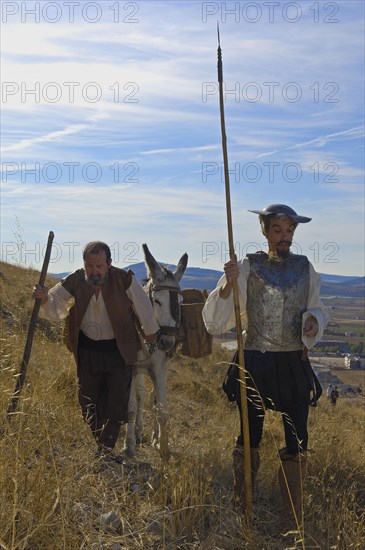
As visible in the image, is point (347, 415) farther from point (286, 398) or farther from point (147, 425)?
point (286, 398)

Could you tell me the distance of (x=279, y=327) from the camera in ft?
16.1

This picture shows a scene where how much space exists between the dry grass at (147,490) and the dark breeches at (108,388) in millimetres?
185

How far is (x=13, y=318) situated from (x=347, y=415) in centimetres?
633

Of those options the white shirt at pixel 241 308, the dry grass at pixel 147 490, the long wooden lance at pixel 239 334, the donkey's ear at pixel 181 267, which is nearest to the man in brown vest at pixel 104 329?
the dry grass at pixel 147 490

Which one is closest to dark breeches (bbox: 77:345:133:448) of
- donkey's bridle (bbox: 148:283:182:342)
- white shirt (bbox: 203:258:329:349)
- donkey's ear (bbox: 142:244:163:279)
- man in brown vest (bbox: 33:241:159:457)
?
man in brown vest (bbox: 33:241:159:457)

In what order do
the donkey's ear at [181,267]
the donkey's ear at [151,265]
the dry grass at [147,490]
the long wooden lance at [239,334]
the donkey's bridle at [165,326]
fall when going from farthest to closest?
the donkey's ear at [181,267] < the donkey's ear at [151,265] < the donkey's bridle at [165,326] < the long wooden lance at [239,334] < the dry grass at [147,490]

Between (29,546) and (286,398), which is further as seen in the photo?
(286,398)

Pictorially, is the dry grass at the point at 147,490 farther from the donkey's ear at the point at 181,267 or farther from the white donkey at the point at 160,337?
the donkey's ear at the point at 181,267

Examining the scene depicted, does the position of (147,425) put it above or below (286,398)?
below

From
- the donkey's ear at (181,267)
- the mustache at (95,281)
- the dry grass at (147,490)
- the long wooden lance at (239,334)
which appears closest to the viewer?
the dry grass at (147,490)

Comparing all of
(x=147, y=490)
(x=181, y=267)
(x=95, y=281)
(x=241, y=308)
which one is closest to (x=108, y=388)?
(x=95, y=281)

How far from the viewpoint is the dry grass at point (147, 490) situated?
12.6 ft

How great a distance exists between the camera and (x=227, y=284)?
4.77 m

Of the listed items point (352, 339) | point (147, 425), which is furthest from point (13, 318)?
point (352, 339)
